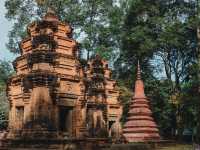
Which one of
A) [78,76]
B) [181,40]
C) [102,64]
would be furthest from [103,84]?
[181,40]

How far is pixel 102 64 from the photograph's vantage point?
24.4 metres

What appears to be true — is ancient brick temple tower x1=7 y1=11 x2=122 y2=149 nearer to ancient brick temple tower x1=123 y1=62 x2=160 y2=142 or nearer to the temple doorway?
the temple doorway

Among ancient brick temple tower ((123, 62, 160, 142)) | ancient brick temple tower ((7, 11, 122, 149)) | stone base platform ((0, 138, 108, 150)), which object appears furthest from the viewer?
ancient brick temple tower ((123, 62, 160, 142))

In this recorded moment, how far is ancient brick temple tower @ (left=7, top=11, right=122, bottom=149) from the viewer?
17641mm

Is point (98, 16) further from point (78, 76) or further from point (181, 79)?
point (78, 76)

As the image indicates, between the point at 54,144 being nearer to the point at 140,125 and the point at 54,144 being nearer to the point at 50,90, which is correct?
the point at 50,90

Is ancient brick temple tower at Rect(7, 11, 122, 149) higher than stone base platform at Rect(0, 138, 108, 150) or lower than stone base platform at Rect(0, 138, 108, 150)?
higher

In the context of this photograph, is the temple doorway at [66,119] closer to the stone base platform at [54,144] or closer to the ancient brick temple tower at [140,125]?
the stone base platform at [54,144]

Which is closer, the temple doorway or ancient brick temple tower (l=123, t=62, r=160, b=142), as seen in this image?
the temple doorway

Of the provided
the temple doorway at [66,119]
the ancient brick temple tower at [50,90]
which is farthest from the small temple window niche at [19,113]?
the temple doorway at [66,119]

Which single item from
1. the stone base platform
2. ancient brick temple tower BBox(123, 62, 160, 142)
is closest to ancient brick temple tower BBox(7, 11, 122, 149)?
the stone base platform

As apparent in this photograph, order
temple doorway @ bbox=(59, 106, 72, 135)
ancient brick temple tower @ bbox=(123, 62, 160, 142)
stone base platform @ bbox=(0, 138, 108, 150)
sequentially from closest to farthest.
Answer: stone base platform @ bbox=(0, 138, 108, 150), temple doorway @ bbox=(59, 106, 72, 135), ancient brick temple tower @ bbox=(123, 62, 160, 142)

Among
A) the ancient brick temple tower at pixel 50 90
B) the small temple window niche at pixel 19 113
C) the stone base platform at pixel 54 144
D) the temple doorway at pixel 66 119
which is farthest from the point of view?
the small temple window niche at pixel 19 113

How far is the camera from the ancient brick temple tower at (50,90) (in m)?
17.6
